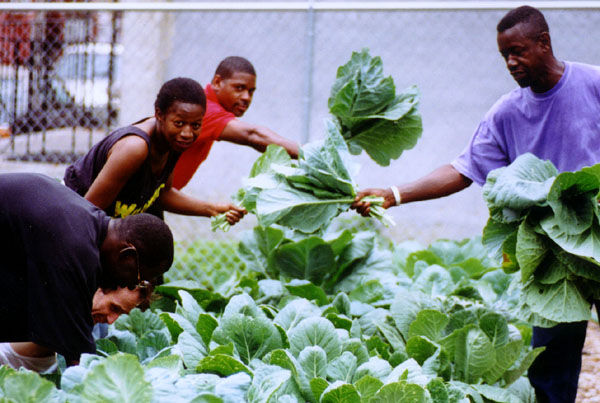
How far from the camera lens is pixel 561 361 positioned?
3.43 m

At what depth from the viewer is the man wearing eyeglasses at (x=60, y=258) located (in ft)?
7.39

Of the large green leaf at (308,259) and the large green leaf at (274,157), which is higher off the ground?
the large green leaf at (274,157)

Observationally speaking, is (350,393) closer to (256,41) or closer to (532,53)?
(532,53)

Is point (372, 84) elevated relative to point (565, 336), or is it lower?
elevated

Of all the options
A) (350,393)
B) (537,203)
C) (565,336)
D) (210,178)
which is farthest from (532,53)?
(210,178)

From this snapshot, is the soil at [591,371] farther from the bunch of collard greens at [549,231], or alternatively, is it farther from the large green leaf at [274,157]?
the large green leaf at [274,157]

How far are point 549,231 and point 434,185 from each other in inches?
33.6

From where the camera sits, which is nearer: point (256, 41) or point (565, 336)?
point (565, 336)

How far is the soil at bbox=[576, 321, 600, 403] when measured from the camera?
396 centimetres

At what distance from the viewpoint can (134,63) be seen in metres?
7.59

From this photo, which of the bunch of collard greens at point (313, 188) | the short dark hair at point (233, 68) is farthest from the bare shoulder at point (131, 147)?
the short dark hair at point (233, 68)

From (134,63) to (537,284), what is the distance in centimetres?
540

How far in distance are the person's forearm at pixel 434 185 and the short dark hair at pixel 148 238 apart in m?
1.67

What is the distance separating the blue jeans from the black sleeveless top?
2.01m
